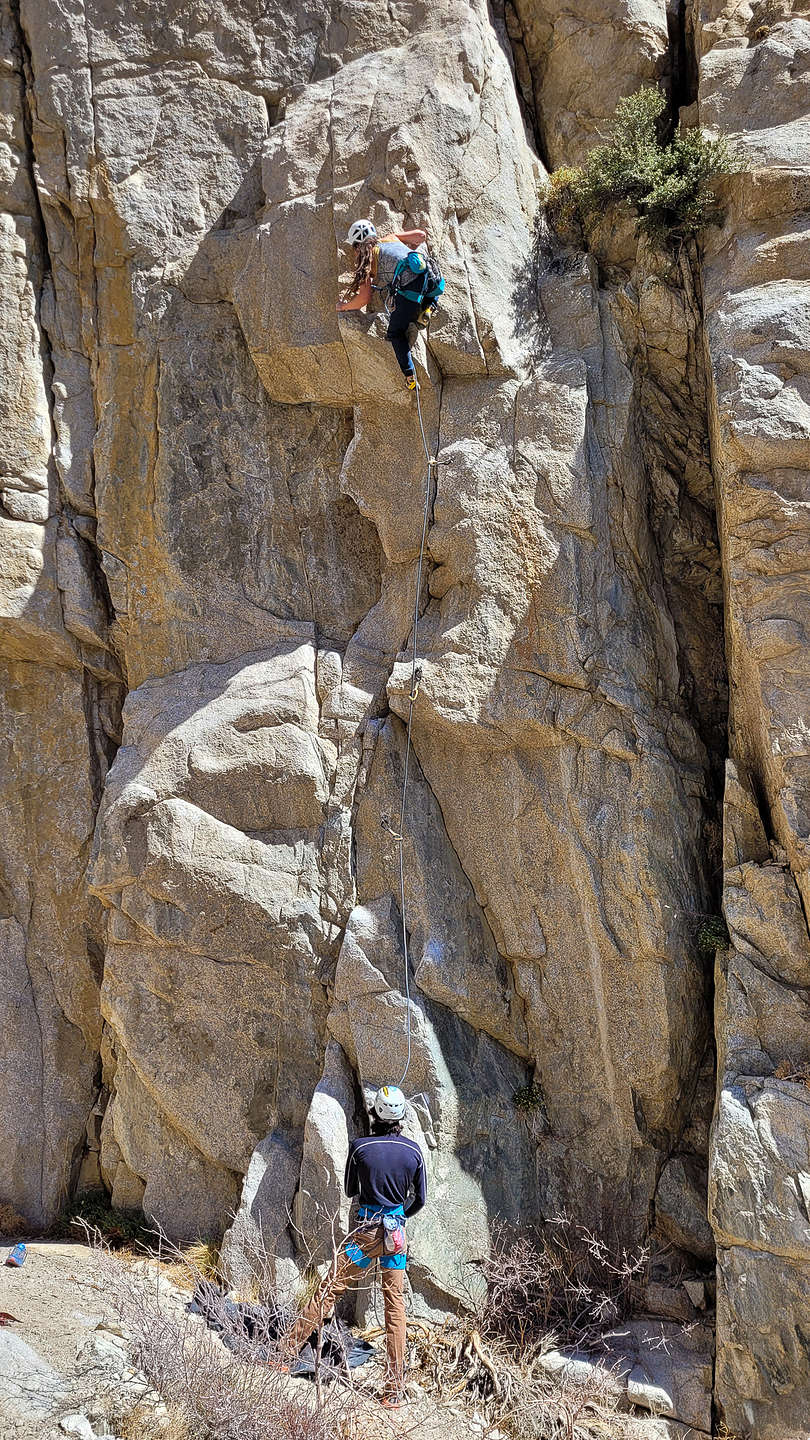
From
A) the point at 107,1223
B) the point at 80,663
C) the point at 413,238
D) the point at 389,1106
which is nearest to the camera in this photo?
the point at 389,1106

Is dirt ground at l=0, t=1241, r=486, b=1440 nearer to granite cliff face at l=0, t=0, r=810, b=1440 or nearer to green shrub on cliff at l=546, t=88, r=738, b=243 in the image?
granite cliff face at l=0, t=0, r=810, b=1440

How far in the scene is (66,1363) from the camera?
7.76m

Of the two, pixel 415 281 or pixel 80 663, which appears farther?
pixel 80 663

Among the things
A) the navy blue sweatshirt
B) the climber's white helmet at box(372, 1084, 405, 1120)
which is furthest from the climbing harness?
the navy blue sweatshirt

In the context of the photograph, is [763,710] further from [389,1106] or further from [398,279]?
[398,279]

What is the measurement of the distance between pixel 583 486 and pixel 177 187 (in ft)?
17.6

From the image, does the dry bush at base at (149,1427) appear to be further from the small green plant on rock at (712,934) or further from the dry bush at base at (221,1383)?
the small green plant on rock at (712,934)

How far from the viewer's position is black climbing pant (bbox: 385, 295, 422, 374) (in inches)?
368

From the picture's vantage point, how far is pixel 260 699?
1019 cm

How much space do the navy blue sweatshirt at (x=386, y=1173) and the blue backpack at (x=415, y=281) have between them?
6.91 meters

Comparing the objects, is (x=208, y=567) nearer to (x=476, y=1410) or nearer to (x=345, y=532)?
(x=345, y=532)

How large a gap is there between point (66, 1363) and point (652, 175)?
1072cm

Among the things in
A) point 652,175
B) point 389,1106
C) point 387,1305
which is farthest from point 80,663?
point 652,175

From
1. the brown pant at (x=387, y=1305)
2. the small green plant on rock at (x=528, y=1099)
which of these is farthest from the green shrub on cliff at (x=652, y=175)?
the brown pant at (x=387, y=1305)
